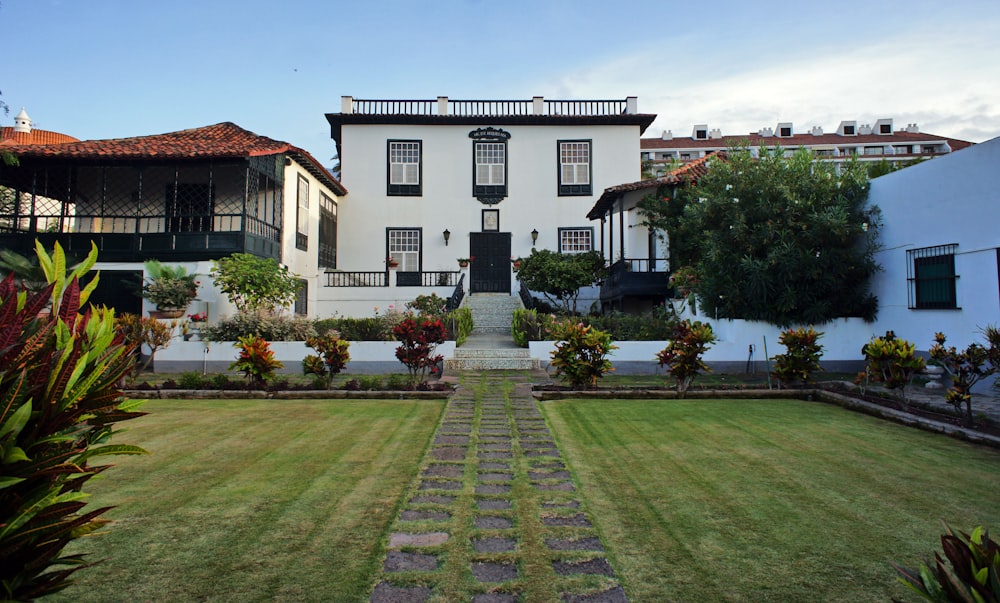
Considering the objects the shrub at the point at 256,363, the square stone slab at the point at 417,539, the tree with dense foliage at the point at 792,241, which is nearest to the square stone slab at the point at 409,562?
the square stone slab at the point at 417,539

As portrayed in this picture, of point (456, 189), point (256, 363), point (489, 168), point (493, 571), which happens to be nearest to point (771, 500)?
point (493, 571)

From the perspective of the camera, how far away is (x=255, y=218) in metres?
15.9

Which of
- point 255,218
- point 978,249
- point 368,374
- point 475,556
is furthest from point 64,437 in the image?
point 255,218

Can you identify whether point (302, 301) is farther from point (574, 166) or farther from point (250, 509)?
point (250, 509)

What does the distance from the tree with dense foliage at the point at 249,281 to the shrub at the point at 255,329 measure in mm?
695

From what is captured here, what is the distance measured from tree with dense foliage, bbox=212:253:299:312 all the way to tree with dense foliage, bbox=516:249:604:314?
8.53 m

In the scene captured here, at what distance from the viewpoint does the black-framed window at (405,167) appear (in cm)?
2398

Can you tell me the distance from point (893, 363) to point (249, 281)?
43.7 feet

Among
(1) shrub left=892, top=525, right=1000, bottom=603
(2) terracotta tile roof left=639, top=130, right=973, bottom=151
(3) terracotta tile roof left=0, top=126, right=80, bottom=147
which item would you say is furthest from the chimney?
(2) terracotta tile roof left=639, top=130, right=973, bottom=151

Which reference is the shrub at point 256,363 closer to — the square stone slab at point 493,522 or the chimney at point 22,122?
the square stone slab at point 493,522

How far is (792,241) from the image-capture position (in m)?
12.3

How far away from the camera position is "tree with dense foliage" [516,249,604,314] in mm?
19688

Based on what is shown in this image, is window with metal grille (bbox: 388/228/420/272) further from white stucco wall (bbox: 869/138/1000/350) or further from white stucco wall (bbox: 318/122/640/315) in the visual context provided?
white stucco wall (bbox: 869/138/1000/350)

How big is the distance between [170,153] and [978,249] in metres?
17.6
